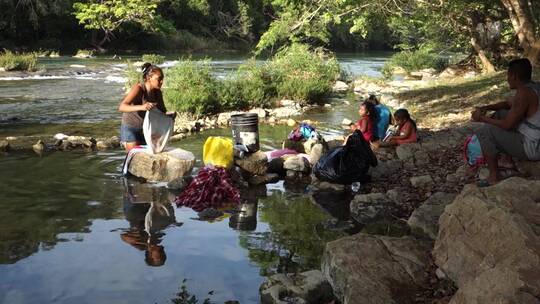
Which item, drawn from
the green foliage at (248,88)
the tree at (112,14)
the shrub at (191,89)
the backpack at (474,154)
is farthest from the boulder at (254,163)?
the tree at (112,14)

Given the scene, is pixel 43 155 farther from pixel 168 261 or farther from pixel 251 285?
pixel 251 285

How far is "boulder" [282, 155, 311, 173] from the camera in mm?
8188

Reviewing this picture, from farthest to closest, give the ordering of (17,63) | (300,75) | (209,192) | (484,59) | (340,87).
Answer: (17,63)
(484,59)
(340,87)
(300,75)
(209,192)

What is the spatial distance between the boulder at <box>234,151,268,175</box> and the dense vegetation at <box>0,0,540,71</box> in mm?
4903

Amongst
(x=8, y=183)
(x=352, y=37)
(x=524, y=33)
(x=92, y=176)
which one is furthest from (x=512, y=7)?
(x=352, y=37)

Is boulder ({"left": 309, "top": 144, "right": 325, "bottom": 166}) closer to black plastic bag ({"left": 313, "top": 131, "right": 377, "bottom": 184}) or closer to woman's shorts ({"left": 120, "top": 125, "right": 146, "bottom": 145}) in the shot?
black plastic bag ({"left": 313, "top": 131, "right": 377, "bottom": 184})

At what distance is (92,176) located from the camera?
802 cm

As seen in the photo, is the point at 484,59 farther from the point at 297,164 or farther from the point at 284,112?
the point at 297,164

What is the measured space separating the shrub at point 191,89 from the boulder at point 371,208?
8.22 metres

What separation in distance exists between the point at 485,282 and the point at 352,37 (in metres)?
57.5

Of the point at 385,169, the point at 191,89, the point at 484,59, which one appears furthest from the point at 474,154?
the point at 484,59

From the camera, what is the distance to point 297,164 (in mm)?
8195

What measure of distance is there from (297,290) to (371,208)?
2263mm

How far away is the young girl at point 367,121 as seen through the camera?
8719 mm
